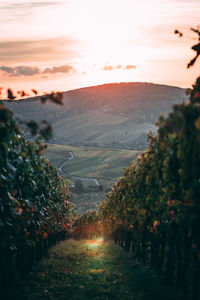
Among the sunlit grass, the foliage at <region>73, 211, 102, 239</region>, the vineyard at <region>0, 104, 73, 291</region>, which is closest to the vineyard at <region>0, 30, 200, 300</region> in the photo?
the vineyard at <region>0, 104, 73, 291</region>

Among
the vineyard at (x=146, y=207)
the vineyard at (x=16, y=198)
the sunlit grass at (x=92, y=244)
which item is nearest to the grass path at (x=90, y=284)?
the vineyard at (x=146, y=207)

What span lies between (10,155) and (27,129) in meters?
5.46

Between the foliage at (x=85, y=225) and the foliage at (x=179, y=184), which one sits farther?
the foliage at (x=85, y=225)

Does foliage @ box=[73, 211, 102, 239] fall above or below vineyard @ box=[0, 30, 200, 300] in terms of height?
below

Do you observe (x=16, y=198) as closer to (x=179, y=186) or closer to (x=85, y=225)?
(x=179, y=186)

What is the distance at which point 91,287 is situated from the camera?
1319 centimetres

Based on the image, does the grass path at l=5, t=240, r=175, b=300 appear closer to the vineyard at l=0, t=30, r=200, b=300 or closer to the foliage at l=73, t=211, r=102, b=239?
the vineyard at l=0, t=30, r=200, b=300

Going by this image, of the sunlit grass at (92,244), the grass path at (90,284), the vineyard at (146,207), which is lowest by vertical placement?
the sunlit grass at (92,244)

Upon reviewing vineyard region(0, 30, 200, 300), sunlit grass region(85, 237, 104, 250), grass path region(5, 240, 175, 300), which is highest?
vineyard region(0, 30, 200, 300)

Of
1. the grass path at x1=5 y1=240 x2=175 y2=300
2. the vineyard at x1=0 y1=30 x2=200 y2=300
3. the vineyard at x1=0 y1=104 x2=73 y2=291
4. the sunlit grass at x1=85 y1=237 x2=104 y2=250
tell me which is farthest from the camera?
the sunlit grass at x1=85 y1=237 x2=104 y2=250

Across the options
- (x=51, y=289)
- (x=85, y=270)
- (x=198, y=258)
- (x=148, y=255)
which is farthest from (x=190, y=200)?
(x=148, y=255)

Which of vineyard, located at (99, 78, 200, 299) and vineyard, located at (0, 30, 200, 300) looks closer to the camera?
vineyard, located at (99, 78, 200, 299)

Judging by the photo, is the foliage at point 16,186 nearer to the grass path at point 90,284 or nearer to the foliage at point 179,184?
the grass path at point 90,284

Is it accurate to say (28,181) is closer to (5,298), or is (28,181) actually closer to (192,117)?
(5,298)
